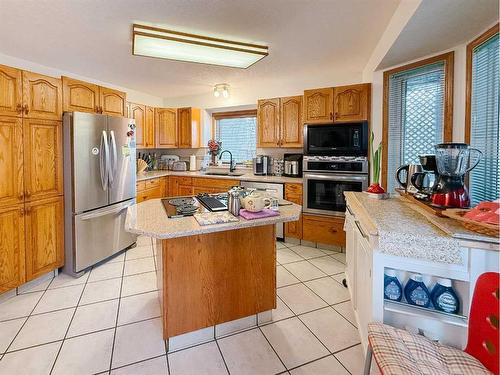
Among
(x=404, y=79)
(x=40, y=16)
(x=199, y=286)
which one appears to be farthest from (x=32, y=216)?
(x=404, y=79)

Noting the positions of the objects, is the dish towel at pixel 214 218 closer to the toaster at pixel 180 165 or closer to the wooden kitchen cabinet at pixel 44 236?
the wooden kitchen cabinet at pixel 44 236

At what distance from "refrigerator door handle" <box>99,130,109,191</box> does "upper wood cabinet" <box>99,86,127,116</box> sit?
0.46 m

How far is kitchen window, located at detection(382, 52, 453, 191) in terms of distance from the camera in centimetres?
226

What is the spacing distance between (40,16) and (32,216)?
1681 millimetres

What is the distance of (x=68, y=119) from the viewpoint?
263 centimetres

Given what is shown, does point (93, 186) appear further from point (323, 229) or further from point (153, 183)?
point (323, 229)

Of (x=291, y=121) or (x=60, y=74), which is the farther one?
(x=291, y=121)

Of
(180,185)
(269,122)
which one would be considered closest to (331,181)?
(269,122)

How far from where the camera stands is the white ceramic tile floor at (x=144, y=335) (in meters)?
1.62

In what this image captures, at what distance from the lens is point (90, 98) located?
9.71 ft

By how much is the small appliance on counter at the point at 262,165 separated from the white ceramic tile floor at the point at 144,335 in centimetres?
189

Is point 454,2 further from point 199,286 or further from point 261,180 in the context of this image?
point 261,180

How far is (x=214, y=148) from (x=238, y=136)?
19.0 inches

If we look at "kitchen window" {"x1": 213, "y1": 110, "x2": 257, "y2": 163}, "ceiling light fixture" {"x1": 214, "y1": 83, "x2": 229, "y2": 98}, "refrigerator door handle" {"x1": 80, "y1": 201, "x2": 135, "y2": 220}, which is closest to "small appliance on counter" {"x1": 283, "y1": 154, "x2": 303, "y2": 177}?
"kitchen window" {"x1": 213, "y1": 110, "x2": 257, "y2": 163}
